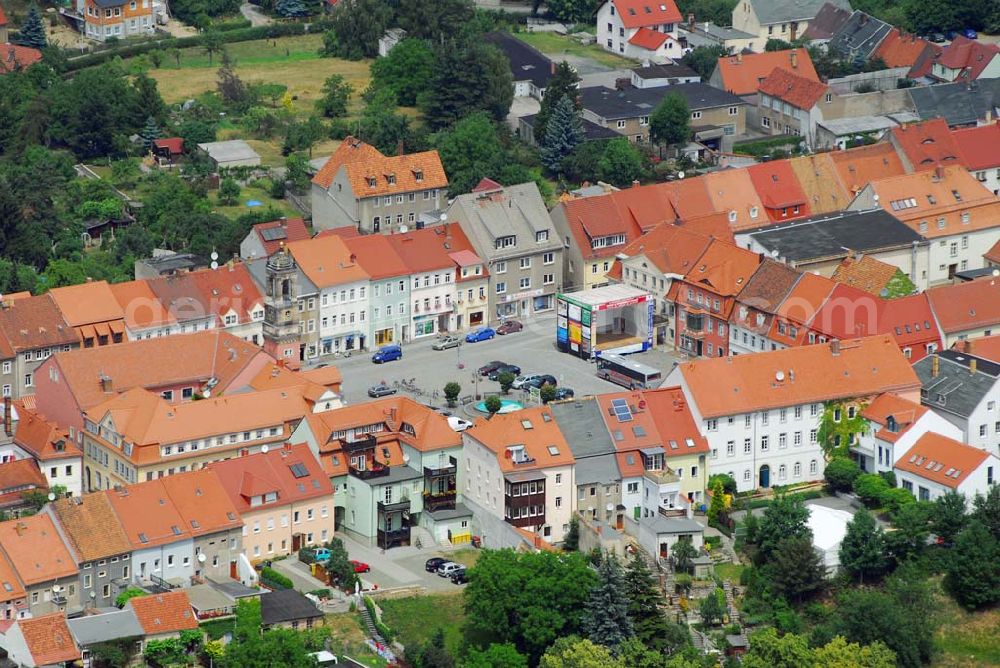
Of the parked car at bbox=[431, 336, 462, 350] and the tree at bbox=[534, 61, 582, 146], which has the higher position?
the tree at bbox=[534, 61, 582, 146]

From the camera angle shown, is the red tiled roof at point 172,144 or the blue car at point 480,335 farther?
the red tiled roof at point 172,144

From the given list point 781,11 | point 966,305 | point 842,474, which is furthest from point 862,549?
point 781,11

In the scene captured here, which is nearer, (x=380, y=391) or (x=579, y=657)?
(x=579, y=657)

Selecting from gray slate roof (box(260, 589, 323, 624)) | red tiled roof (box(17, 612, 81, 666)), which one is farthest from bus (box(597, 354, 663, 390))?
red tiled roof (box(17, 612, 81, 666))

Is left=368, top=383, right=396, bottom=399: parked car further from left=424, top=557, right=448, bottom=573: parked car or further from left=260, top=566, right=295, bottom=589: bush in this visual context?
left=260, top=566, right=295, bottom=589: bush

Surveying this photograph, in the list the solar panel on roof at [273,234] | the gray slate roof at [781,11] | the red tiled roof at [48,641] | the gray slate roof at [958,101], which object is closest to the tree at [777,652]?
the red tiled roof at [48,641]

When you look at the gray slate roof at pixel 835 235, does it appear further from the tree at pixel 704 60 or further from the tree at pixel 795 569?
the tree at pixel 704 60

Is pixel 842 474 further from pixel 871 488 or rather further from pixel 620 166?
pixel 620 166
